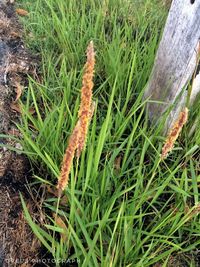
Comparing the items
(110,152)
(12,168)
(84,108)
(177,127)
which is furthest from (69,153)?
(12,168)

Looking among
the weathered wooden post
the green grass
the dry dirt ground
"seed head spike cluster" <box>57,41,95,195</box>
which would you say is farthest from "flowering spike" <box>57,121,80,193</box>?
the weathered wooden post

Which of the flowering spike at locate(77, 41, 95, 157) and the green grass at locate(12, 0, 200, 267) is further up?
the flowering spike at locate(77, 41, 95, 157)

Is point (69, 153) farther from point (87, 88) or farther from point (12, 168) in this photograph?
point (12, 168)

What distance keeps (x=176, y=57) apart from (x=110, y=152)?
0.56 metres

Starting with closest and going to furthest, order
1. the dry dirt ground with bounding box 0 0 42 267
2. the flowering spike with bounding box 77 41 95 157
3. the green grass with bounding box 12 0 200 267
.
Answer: the flowering spike with bounding box 77 41 95 157
the green grass with bounding box 12 0 200 267
the dry dirt ground with bounding box 0 0 42 267

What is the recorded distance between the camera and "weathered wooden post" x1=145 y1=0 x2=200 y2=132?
1560 millimetres

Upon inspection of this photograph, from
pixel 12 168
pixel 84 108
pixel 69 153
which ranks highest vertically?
pixel 84 108

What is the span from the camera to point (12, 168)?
178 centimetres

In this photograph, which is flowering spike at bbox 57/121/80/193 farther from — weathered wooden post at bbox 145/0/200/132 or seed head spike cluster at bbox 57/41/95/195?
weathered wooden post at bbox 145/0/200/132

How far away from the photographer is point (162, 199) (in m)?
1.67

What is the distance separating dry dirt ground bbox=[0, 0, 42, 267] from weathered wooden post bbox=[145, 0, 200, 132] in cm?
76

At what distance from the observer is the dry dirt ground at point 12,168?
1507 mm

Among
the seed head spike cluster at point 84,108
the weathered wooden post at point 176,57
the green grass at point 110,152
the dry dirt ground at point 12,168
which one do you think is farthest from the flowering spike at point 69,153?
the weathered wooden post at point 176,57

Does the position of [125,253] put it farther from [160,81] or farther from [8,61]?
[8,61]
